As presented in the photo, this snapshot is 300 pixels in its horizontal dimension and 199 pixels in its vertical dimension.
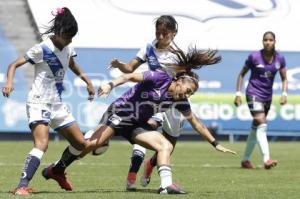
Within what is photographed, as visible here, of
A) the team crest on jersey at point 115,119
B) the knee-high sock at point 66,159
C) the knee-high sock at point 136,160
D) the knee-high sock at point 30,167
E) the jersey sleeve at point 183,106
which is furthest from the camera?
the knee-high sock at point 136,160

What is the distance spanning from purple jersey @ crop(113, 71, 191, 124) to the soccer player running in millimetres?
655

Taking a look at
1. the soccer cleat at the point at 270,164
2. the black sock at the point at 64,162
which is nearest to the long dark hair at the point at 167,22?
the black sock at the point at 64,162

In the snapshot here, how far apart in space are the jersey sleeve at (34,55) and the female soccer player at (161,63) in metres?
1.04

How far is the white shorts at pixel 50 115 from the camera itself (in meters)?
11.0

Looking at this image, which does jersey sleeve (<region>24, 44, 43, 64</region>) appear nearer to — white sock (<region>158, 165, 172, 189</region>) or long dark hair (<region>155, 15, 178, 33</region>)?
long dark hair (<region>155, 15, 178, 33</region>)

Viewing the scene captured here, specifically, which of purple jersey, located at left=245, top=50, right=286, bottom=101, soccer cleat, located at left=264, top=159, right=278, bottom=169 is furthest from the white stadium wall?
soccer cleat, located at left=264, top=159, right=278, bottom=169

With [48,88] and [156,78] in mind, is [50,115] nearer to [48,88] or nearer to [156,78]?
[48,88]

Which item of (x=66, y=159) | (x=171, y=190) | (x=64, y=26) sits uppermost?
(x=64, y=26)

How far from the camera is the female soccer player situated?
463 inches

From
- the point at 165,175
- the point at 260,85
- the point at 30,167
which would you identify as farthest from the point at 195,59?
the point at 260,85

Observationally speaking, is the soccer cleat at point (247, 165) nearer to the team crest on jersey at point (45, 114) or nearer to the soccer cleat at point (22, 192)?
the team crest on jersey at point (45, 114)

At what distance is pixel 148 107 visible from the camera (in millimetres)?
11383

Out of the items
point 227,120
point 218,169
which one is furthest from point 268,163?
point 227,120

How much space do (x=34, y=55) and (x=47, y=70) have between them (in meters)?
0.27
